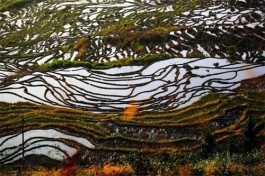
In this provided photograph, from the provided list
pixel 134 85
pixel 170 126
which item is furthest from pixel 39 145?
pixel 134 85

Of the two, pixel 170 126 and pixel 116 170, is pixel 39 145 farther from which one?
pixel 170 126

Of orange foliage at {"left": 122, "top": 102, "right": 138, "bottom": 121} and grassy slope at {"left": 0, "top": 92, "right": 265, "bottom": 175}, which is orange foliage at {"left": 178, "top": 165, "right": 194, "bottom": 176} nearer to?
grassy slope at {"left": 0, "top": 92, "right": 265, "bottom": 175}

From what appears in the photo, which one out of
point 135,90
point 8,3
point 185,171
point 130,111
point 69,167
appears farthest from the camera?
point 8,3

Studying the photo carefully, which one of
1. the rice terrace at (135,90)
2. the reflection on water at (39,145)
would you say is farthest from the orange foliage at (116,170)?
the reflection on water at (39,145)

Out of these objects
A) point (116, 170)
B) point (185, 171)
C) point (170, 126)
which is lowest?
point (170, 126)

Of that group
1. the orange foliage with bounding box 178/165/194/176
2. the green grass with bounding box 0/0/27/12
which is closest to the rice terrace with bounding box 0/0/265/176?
the orange foliage with bounding box 178/165/194/176

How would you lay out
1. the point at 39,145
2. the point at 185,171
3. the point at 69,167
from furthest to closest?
the point at 39,145, the point at 69,167, the point at 185,171
